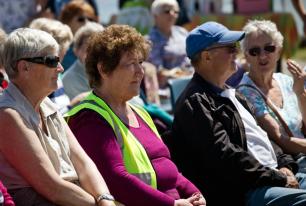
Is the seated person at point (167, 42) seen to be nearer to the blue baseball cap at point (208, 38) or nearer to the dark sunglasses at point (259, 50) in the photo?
the dark sunglasses at point (259, 50)

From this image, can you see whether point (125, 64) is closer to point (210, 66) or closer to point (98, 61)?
point (98, 61)

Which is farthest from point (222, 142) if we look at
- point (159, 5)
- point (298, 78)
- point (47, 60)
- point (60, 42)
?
point (159, 5)

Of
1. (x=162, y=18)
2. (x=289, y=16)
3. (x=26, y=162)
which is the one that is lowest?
(x=289, y=16)

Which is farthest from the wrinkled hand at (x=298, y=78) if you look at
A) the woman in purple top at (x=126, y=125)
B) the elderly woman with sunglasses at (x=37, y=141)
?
the elderly woman with sunglasses at (x=37, y=141)

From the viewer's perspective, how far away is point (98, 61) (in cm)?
444

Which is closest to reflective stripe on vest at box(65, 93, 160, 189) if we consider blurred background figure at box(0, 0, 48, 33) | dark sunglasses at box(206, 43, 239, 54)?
dark sunglasses at box(206, 43, 239, 54)

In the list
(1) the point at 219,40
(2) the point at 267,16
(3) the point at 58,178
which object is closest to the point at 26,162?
(3) the point at 58,178

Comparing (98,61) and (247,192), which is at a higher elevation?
(98,61)

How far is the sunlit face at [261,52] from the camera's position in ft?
18.4

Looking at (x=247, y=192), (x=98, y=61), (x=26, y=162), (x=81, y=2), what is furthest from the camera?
(x=81, y=2)

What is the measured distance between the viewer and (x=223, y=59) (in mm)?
5043

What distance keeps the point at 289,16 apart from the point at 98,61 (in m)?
6.76

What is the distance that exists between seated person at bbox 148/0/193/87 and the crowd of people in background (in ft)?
7.08

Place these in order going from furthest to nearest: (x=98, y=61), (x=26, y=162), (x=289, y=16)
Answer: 1. (x=289, y=16)
2. (x=98, y=61)
3. (x=26, y=162)
